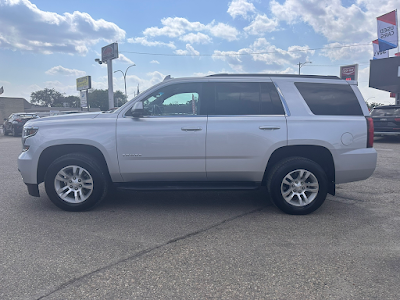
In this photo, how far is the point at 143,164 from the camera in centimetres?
481

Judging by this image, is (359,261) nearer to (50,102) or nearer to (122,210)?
(122,210)

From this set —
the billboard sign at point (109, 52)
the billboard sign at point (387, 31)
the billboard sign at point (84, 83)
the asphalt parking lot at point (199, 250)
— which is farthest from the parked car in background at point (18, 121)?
the billboard sign at point (387, 31)

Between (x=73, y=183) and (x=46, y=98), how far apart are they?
13748 centimetres

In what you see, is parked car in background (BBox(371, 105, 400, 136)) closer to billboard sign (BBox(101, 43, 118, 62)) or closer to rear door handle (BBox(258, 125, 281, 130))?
rear door handle (BBox(258, 125, 281, 130))

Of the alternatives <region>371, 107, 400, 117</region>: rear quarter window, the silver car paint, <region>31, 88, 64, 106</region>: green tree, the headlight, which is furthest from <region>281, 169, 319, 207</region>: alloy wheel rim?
<region>31, 88, 64, 106</region>: green tree

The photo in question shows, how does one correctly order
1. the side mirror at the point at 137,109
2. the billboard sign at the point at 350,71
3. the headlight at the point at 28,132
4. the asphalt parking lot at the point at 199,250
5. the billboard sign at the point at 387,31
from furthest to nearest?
the billboard sign at the point at 350,71, the billboard sign at the point at 387,31, the headlight at the point at 28,132, the side mirror at the point at 137,109, the asphalt parking lot at the point at 199,250

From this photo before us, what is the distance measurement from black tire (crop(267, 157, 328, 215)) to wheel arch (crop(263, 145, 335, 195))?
14 centimetres

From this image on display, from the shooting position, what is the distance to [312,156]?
5043 mm

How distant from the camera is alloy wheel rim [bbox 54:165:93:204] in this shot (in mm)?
4859

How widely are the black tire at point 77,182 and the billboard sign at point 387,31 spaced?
103 feet

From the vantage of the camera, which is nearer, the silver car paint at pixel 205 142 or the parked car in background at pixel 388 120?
the silver car paint at pixel 205 142

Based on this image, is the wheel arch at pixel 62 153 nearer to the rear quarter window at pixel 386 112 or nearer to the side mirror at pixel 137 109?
the side mirror at pixel 137 109

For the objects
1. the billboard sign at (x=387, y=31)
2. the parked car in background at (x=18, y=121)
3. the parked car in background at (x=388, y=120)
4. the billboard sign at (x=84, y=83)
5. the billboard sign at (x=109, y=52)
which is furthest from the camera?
the billboard sign at (x=84, y=83)

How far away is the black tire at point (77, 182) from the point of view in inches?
190
